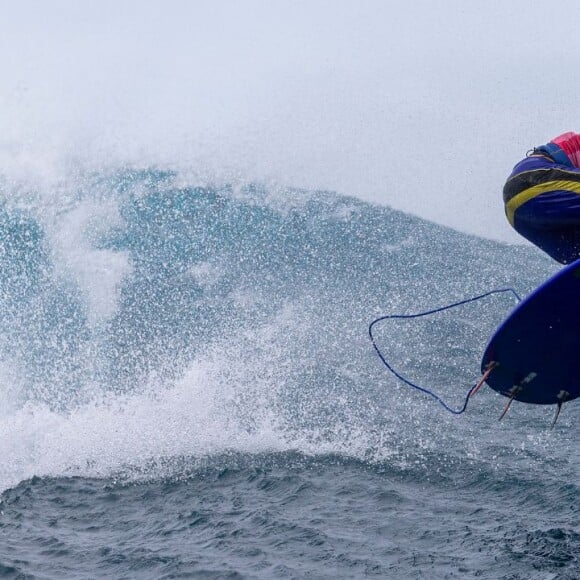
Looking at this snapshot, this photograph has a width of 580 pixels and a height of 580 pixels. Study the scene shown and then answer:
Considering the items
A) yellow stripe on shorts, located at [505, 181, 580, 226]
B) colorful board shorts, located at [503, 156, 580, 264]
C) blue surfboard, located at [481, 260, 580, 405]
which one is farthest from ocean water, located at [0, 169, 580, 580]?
yellow stripe on shorts, located at [505, 181, 580, 226]

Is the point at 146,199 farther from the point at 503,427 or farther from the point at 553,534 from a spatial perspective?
the point at 553,534

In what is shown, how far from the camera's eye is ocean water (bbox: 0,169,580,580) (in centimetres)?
600

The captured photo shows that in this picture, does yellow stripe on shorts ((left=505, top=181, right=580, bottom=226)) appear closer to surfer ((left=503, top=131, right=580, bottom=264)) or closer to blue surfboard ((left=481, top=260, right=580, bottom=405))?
surfer ((left=503, top=131, right=580, bottom=264))

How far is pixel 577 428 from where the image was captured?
29.6 ft

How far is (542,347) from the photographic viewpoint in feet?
20.9

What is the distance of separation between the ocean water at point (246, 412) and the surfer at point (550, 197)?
218cm

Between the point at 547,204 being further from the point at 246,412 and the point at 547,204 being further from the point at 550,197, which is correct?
the point at 246,412

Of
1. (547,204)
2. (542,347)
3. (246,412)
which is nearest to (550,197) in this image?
(547,204)

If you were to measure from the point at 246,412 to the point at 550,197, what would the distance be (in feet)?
14.6

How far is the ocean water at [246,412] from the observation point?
19.7 ft

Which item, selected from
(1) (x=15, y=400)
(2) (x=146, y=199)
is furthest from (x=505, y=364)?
(2) (x=146, y=199)

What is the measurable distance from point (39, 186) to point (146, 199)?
2689mm

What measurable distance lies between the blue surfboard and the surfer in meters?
0.81

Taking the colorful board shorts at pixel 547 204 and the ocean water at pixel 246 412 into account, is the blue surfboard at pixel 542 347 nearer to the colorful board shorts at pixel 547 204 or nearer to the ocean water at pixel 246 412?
the colorful board shorts at pixel 547 204
